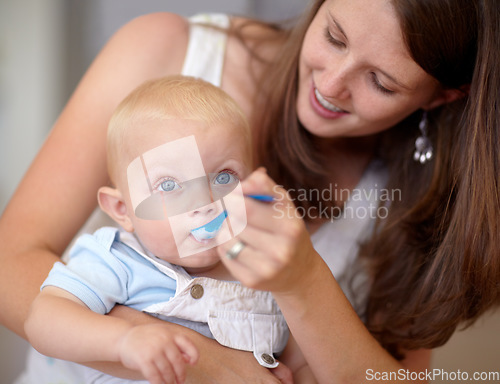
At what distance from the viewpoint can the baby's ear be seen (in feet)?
2.83

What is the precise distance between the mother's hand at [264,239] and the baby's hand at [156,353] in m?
0.12

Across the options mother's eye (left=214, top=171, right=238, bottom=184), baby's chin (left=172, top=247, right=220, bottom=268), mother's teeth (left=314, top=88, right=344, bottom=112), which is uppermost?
mother's teeth (left=314, top=88, right=344, bottom=112)

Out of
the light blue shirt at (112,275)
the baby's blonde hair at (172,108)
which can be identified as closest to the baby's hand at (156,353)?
the light blue shirt at (112,275)

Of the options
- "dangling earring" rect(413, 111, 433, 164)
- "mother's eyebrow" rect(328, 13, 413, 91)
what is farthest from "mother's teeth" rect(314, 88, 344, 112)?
"dangling earring" rect(413, 111, 433, 164)

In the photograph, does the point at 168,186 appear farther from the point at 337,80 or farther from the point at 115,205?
the point at 337,80

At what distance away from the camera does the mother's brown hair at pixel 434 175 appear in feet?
3.19

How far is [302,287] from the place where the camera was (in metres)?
0.75

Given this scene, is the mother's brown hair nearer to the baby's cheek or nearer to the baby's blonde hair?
the baby's blonde hair

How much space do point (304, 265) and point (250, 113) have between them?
600mm

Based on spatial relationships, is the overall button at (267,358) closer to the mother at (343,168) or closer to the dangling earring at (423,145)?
the mother at (343,168)

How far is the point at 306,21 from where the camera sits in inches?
45.3

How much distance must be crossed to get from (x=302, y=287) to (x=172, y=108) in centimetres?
34

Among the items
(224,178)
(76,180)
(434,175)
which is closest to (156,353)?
(224,178)

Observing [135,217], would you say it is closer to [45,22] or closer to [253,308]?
Answer: [253,308]
